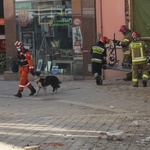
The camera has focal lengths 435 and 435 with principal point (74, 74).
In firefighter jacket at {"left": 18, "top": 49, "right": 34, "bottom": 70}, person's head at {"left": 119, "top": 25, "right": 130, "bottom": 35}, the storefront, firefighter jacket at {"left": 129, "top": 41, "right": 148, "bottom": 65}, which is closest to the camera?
firefighter jacket at {"left": 18, "top": 49, "right": 34, "bottom": 70}

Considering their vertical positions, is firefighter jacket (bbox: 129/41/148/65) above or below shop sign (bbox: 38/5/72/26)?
below

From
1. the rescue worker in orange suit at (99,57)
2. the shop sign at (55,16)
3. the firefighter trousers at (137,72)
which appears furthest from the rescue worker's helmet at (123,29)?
the shop sign at (55,16)

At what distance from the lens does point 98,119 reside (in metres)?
9.09

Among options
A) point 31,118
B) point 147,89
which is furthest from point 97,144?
point 147,89

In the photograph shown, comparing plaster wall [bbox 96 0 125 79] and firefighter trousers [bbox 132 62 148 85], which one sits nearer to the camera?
firefighter trousers [bbox 132 62 148 85]

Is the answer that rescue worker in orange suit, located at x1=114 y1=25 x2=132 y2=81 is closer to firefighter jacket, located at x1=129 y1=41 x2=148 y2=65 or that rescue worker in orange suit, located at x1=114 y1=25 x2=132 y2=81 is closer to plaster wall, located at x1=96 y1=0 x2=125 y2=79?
plaster wall, located at x1=96 y1=0 x2=125 y2=79

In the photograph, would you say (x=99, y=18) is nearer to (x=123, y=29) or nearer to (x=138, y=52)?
(x=123, y=29)

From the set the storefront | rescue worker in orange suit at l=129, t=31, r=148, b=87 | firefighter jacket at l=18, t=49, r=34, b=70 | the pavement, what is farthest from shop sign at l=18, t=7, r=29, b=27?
rescue worker in orange suit at l=129, t=31, r=148, b=87

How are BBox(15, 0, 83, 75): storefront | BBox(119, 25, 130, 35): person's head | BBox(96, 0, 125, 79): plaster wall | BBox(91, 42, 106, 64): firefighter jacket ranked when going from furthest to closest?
BBox(15, 0, 83, 75): storefront < BBox(96, 0, 125, 79): plaster wall < BBox(119, 25, 130, 35): person's head < BBox(91, 42, 106, 64): firefighter jacket

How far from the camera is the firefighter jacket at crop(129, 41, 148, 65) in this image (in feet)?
44.2

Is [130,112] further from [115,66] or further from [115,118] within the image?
[115,66]

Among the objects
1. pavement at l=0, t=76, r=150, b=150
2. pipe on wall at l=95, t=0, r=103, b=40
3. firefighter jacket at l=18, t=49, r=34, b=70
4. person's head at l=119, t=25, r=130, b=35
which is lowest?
pavement at l=0, t=76, r=150, b=150

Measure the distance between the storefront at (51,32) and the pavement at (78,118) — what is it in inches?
97.8

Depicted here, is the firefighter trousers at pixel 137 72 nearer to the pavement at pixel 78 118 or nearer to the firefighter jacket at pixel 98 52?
the pavement at pixel 78 118
